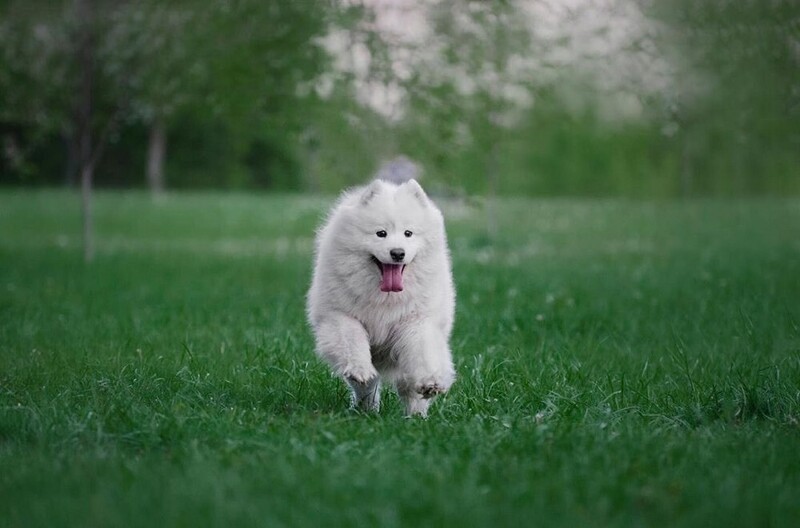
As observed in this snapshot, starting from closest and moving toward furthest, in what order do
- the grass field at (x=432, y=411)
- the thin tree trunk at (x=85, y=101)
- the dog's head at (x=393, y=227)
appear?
the grass field at (x=432, y=411)
the dog's head at (x=393, y=227)
the thin tree trunk at (x=85, y=101)

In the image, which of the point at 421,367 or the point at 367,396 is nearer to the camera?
the point at 421,367

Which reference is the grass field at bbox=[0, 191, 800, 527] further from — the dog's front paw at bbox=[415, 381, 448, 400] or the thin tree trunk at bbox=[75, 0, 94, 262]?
the thin tree trunk at bbox=[75, 0, 94, 262]

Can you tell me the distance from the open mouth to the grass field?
613 mm

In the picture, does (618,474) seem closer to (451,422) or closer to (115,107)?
(451,422)

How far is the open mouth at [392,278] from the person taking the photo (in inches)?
191

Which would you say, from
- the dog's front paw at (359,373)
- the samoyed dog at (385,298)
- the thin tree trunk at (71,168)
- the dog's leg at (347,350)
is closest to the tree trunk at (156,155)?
the thin tree trunk at (71,168)

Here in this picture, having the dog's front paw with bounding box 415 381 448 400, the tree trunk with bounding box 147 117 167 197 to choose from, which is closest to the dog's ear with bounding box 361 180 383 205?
the dog's front paw with bounding box 415 381 448 400

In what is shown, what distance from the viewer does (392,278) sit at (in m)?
4.87

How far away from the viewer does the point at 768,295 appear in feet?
28.7

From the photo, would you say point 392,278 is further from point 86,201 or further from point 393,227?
point 86,201

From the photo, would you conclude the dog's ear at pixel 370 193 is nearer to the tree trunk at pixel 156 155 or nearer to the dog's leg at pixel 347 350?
the dog's leg at pixel 347 350

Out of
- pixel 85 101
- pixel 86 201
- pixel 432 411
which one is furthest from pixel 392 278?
pixel 86 201

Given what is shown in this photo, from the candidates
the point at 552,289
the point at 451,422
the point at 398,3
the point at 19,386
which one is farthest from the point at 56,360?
the point at 398,3

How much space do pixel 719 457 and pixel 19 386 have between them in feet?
11.6
